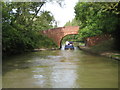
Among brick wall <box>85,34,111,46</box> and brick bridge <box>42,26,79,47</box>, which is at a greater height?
brick bridge <box>42,26,79,47</box>

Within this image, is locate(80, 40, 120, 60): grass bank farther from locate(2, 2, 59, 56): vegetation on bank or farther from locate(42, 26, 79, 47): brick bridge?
locate(42, 26, 79, 47): brick bridge

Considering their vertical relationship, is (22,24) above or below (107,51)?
above

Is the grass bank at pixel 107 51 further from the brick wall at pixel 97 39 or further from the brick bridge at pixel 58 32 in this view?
the brick bridge at pixel 58 32

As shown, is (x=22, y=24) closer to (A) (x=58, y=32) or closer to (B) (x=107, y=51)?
(B) (x=107, y=51)

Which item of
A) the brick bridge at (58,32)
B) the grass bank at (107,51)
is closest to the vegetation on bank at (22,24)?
the grass bank at (107,51)

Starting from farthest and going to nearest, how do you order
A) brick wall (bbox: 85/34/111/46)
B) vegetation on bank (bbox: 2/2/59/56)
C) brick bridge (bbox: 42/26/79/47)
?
brick bridge (bbox: 42/26/79/47)
brick wall (bbox: 85/34/111/46)
vegetation on bank (bbox: 2/2/59/56)

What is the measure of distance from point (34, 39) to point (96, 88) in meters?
18.0

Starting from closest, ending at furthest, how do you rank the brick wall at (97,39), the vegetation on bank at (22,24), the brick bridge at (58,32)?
1. the vegetation on bank at (22,24)
2. the brick wall at (97,39)
3. the brick bridge at (58,32)

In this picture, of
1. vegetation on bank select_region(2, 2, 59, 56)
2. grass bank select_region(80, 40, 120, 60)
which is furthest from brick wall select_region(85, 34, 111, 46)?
vegetation on bank select_region(2, 2, 59, 56)

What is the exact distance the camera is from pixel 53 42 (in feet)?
113

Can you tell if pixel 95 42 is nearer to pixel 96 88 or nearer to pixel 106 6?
pixel 106 6

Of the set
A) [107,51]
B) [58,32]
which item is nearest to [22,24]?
[107,51]

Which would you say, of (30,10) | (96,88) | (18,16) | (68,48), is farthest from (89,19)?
(96,88)

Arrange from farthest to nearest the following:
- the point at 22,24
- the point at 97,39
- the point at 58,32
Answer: the point at 58,32 < the point at 97,39 < the point at 22,24
